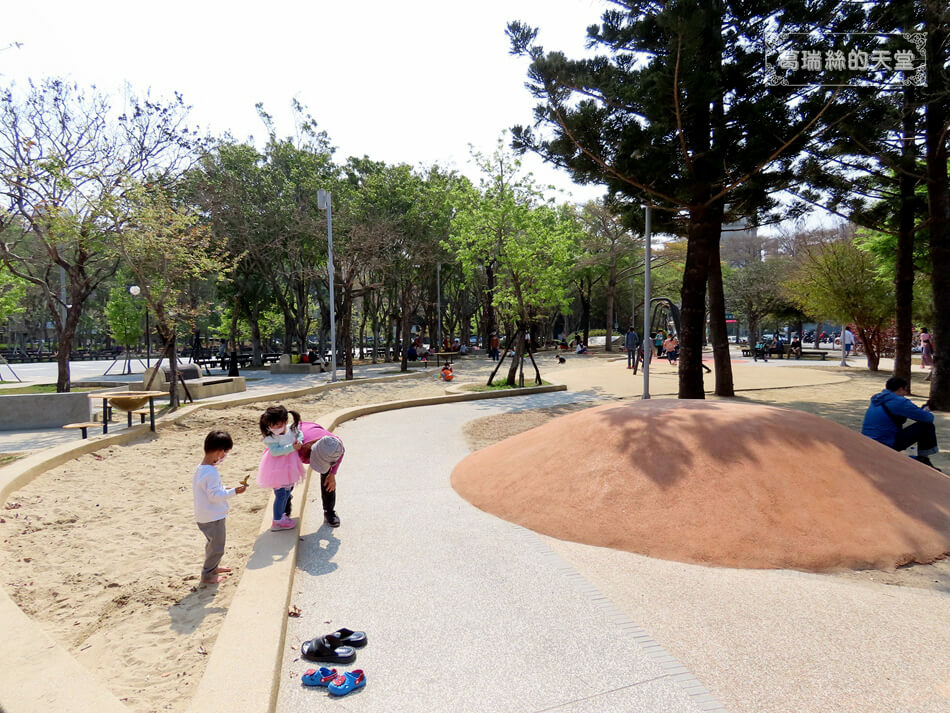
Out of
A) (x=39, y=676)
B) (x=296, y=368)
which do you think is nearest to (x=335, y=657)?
(x=39, y=676)

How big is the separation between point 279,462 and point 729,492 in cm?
407

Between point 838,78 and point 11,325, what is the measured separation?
7278cm

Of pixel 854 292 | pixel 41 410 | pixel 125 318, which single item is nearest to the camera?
pixel 41 410

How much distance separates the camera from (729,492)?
16.4 ft

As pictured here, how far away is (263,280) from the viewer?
99.1ft

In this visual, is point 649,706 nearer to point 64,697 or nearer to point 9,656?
point 64,697

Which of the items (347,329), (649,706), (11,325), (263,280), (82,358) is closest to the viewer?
(649,706)

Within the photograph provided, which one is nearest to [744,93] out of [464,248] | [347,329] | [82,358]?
[464,248]

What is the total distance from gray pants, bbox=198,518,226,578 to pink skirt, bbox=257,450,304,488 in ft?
2.21

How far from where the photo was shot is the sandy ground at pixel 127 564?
3211 millimetres

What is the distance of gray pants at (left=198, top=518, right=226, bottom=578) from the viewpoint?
4.26m

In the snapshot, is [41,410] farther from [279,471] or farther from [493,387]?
[493,387]

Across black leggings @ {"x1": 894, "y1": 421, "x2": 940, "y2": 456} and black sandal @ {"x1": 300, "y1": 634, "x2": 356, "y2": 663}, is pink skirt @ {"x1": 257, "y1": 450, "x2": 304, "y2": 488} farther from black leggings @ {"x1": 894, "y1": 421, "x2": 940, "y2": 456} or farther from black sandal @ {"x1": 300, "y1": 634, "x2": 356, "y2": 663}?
black leggings @ {"x1": 894, "y1": 421, "x2": 940, "y2": 456}

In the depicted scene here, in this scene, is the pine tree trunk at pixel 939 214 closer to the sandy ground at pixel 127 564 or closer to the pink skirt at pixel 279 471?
the pink skirt at pixel 279 471
